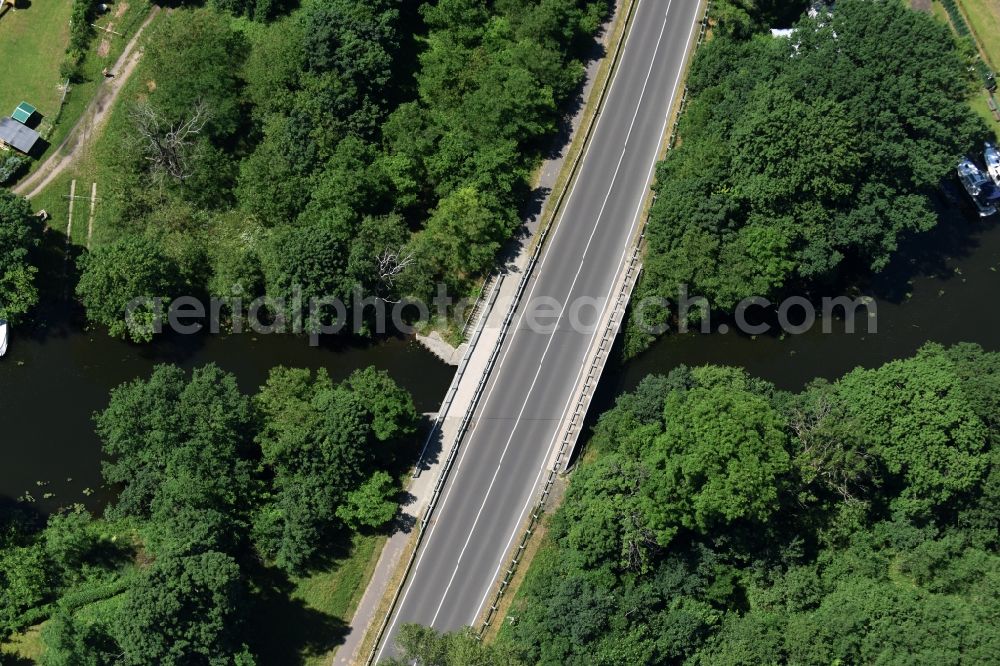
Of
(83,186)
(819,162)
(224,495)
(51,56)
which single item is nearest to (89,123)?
(83,186)

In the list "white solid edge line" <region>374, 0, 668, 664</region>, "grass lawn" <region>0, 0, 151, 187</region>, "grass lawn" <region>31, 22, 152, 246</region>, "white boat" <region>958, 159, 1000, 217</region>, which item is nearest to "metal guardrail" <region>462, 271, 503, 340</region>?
"white solid edge line" <region>374, 0, 668, 664</region>

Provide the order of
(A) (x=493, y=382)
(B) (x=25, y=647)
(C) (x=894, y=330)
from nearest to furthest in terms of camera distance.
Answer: (B) (x=25, y=647)
(A) (x=493, y=382)
(C) (x=894, y=330)

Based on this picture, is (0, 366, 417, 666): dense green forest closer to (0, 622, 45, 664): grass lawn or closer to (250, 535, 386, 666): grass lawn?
(250, 535, 386, 666): grass lawn

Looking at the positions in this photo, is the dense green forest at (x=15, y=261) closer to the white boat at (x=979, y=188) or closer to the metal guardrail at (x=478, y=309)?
the metal guardrail at (x=478, y=309)

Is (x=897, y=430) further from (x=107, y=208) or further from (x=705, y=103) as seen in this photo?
(x=107, y=208)

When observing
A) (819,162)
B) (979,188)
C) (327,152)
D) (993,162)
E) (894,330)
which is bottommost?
(327,152)

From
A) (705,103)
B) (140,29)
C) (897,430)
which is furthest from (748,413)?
(140,29)

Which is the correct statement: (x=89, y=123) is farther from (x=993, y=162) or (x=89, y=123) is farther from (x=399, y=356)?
(x=993, y=162)
